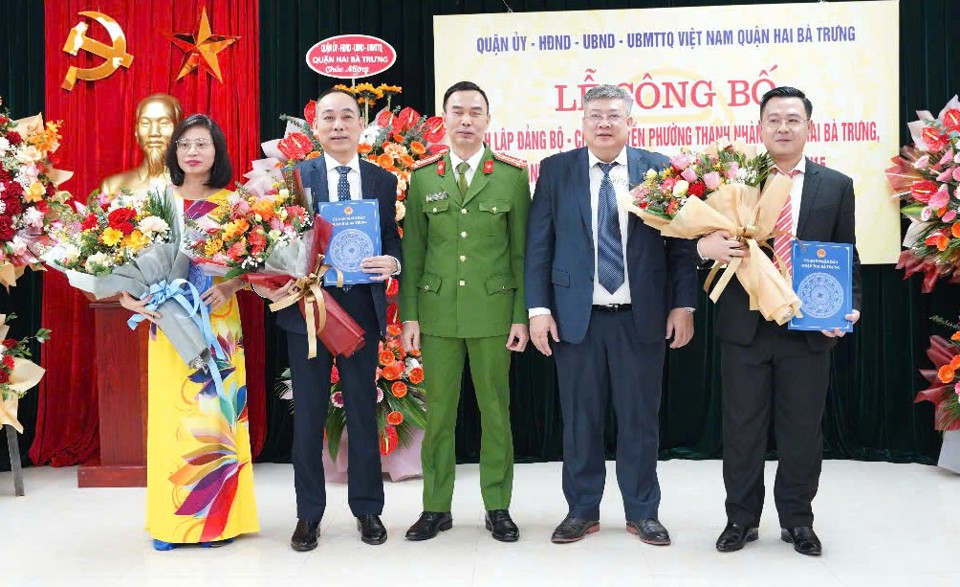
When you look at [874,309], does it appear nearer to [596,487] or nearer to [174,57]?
[596,487]

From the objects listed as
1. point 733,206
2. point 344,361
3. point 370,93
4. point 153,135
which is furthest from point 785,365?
point 153,135

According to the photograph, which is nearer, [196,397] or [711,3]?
[196,397]

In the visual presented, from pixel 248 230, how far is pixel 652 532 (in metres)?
1.77

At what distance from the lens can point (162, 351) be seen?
11.3 feet

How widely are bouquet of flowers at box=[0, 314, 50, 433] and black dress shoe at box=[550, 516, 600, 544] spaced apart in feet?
8.59

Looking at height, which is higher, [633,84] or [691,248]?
[633,84]

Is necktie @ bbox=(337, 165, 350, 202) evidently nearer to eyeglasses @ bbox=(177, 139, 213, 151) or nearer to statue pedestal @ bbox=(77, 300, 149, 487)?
eyeglasses @ bbox=(177, 139, 213, 151)

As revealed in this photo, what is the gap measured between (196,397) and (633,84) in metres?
2.74

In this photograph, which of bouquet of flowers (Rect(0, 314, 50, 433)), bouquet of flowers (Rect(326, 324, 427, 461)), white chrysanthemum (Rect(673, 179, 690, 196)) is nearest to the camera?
white chrysanthemum (Rect(673, 179, 690, 196))

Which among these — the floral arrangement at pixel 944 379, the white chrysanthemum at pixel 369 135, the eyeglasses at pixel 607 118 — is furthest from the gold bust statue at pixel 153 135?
the floral arrangement at pixel 944 379

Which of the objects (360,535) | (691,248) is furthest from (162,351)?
(691,248)

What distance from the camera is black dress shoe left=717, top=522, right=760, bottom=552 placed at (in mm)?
3330

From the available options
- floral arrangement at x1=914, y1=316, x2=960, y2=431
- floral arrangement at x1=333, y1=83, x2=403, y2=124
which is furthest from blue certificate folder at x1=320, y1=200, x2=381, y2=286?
floral arrangement at x1=914, y1=316, x2=960, y2=431

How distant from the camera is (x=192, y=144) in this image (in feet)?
11.4
